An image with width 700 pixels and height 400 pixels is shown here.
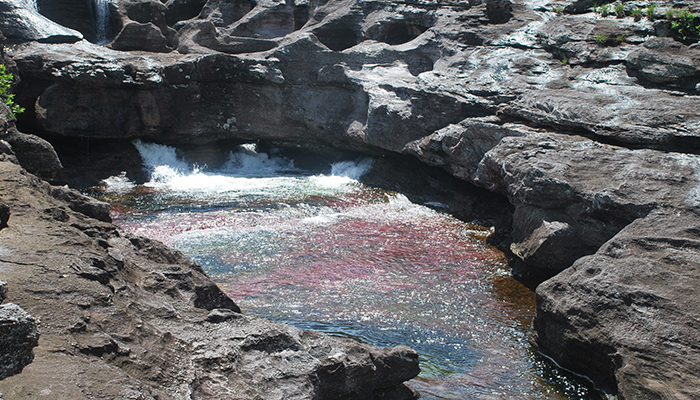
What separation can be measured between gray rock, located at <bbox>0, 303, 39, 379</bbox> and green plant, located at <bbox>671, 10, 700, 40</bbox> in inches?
674

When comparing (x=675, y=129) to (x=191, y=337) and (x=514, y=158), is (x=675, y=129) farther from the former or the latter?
(x=191, y=337)

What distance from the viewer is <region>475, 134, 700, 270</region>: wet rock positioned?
10.3 meters

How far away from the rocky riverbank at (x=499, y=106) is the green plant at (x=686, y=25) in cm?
19

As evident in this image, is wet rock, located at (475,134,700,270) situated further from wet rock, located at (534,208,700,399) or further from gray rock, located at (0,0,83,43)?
gray rock, located at (0,0,83,43)

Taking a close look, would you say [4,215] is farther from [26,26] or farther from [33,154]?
[26,26]

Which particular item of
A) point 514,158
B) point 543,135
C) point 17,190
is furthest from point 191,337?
point 543,135

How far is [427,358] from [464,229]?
7.12 m

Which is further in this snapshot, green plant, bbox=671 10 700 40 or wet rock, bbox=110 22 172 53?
wet rock, bbox=110 22 172 53

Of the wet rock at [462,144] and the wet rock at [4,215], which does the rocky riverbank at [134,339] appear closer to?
the wet rock at [4,215]

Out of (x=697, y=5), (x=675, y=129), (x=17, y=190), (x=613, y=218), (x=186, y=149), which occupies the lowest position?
(x=186, y=149)

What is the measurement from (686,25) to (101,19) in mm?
22767

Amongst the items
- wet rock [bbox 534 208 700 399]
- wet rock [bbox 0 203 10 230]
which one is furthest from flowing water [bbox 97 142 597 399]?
wet rock [bbox 0 203 10 230]

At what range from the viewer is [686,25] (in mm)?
15211

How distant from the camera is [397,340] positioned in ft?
28.5
